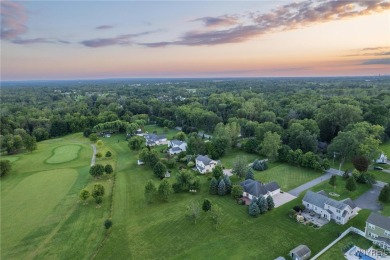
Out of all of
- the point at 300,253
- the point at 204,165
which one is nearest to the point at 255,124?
the point at 204,165

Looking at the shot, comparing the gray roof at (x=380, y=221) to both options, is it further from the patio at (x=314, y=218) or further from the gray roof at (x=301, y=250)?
the gray roof at (x=301, y=250)

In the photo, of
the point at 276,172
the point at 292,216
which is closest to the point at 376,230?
the point at 292,216

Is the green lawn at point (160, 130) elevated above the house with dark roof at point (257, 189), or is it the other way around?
the house with dark roof at point (257, 189)

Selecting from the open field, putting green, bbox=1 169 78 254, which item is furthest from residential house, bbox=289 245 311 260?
putting green, bbox=1 169 78 254

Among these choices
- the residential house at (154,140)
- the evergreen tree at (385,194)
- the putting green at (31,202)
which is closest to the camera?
the putting green at (31,202)

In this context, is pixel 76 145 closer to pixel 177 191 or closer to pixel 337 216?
pixel 177 191

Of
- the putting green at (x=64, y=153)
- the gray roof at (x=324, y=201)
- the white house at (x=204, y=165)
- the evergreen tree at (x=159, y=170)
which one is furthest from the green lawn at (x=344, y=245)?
the putting green at (x=64, y=153)

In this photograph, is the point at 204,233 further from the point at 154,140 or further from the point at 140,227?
the point at 154,140
